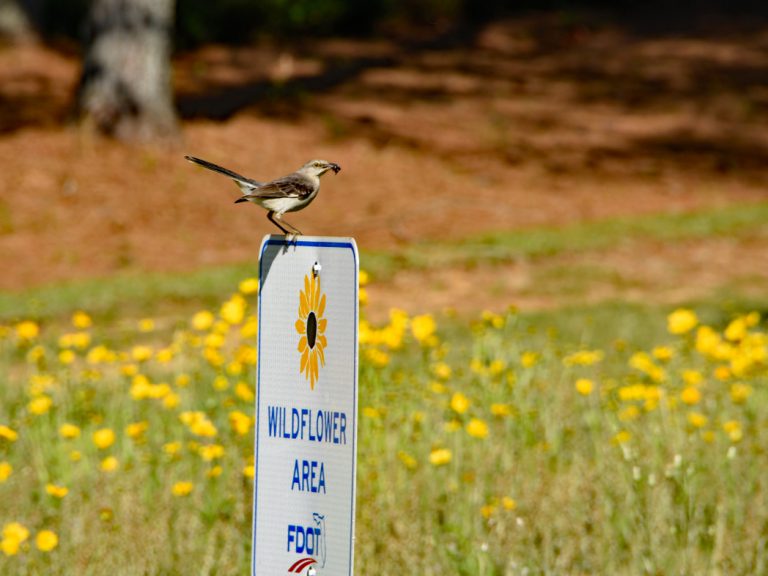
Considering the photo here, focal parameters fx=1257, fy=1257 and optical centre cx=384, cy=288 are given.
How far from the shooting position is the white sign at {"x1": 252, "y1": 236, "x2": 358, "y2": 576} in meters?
2.80

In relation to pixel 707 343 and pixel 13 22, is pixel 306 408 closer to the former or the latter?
pixel 707 343

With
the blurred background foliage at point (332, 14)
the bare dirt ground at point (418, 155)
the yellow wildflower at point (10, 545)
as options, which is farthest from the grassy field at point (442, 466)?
the blurred background foliage at point (332, 14)

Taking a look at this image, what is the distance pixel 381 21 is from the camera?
2300 cm

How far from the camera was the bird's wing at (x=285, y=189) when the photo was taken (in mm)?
3311

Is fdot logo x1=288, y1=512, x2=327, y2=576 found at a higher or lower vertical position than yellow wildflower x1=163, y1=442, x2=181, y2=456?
lower

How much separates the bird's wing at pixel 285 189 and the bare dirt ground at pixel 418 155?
632cm

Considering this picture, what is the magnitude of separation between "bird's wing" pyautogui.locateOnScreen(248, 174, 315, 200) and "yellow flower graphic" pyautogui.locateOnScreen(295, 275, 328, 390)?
464 mm

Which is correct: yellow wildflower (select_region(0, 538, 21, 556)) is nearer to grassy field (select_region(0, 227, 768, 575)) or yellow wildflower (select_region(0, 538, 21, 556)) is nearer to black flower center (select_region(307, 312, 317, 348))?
grassy field (select_region(0, 227, 768, 575))

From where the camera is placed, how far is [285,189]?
332cm

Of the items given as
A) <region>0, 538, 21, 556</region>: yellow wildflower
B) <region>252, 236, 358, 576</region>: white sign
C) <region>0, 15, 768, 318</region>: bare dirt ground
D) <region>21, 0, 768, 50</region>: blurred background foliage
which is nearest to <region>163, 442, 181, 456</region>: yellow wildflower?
<region>0, 538, 21, 556</region>: yellow wildflower

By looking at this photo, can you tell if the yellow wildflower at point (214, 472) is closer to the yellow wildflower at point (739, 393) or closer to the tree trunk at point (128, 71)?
the yellow wildflower at point (739, 393)

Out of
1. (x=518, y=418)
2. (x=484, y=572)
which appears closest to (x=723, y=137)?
(x=518, y=418)

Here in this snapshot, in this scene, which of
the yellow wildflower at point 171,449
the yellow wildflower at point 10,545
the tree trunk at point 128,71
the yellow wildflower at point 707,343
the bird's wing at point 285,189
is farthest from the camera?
the tree trunk at point 128,71

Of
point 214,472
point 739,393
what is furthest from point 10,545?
point 739,393
